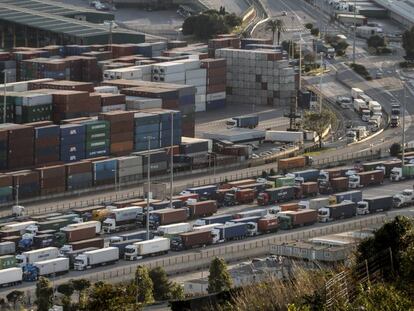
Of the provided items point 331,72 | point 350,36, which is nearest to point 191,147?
point 331,72

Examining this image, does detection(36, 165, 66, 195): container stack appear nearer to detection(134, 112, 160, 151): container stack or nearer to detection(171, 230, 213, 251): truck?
detection(134, 112, 160, 151): container stack

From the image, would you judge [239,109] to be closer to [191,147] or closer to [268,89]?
[268,89]

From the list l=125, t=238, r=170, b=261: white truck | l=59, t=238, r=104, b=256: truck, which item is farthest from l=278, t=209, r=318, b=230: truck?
l=59, t=238, r=104, b=256: truck

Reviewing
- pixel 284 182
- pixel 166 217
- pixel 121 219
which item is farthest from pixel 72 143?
pixel 166 217

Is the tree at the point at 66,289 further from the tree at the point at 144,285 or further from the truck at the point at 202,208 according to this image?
the truck at the point at 202,208

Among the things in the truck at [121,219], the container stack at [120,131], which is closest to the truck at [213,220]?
the truck at [121,219]

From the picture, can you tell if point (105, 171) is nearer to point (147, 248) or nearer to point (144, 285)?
point (147, 248)
